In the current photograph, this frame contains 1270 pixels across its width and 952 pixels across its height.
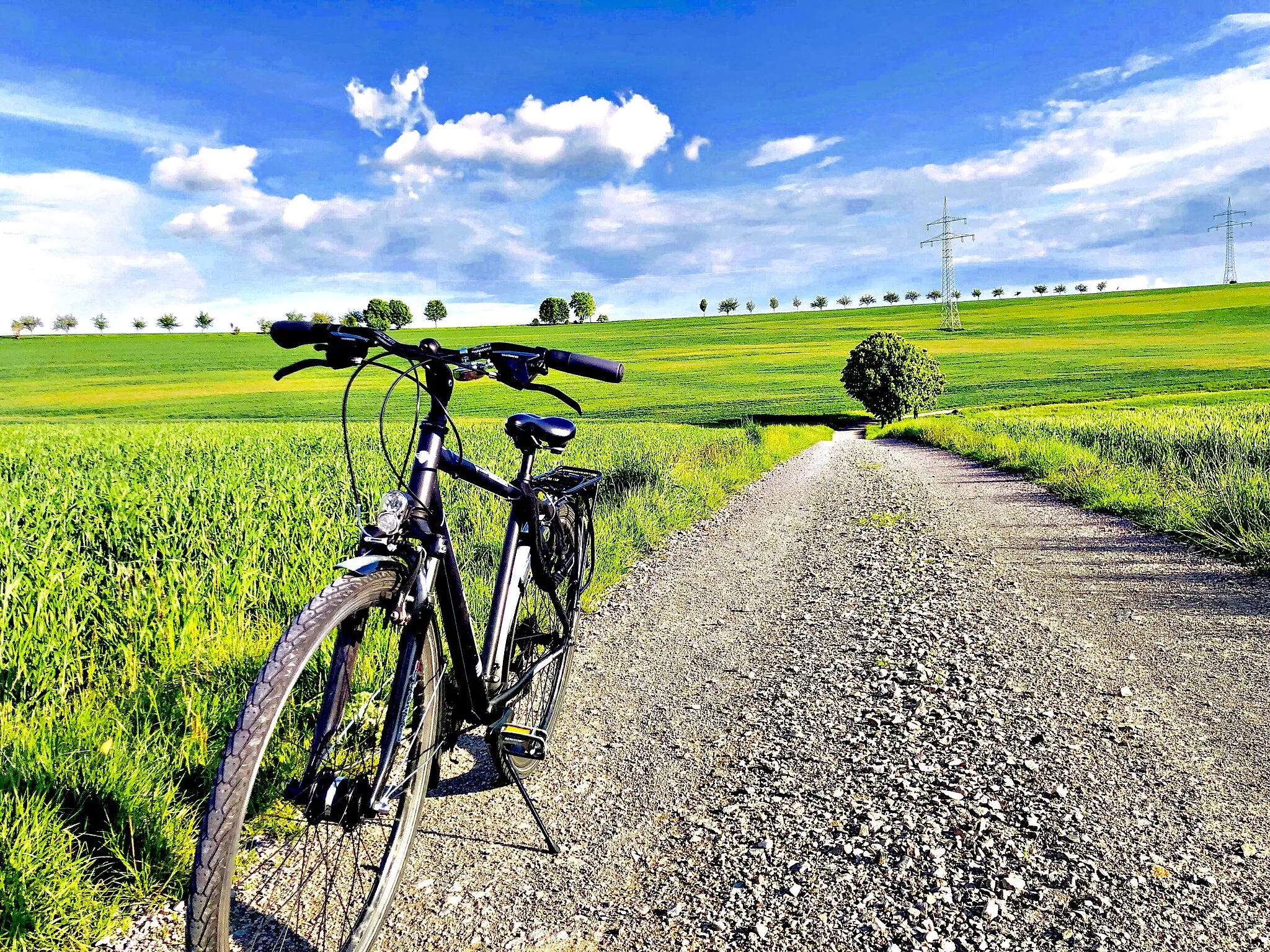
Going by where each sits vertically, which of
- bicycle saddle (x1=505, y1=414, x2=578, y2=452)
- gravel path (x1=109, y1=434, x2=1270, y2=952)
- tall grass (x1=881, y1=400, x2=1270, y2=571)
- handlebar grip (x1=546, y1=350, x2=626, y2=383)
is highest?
handlebar grip (x1=546, y1=350, x2=626, y2=383)

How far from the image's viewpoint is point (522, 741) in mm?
3064

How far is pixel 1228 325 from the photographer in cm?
7619

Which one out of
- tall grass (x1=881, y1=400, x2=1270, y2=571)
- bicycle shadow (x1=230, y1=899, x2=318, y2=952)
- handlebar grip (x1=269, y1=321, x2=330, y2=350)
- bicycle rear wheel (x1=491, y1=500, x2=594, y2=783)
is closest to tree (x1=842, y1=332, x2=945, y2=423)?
tall grass (x1=881, y1=400, x2=1270, y2=571)

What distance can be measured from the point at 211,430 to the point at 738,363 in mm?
59366

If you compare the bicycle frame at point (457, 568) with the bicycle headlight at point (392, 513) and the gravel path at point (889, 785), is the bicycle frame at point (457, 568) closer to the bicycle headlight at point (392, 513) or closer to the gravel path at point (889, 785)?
the bicycle headlight at point (392, 513)

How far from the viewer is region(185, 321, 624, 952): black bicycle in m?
1.75

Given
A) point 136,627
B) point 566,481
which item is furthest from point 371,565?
point 136,627

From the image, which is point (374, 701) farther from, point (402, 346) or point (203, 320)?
point (203, 320)

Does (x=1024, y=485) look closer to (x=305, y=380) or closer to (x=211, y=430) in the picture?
(x=211, y=430)

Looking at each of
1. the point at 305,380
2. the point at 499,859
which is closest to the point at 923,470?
the point at 499,859

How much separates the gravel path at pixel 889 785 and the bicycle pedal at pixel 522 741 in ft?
0.86

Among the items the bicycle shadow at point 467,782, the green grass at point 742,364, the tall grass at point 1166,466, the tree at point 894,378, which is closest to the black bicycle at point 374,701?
the bicycle shadow at point 467,782

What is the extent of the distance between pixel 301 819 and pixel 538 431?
178cm

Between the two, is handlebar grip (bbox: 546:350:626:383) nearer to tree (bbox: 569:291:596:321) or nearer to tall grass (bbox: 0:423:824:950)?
tall grass (bbox: 0:423:824:950)
